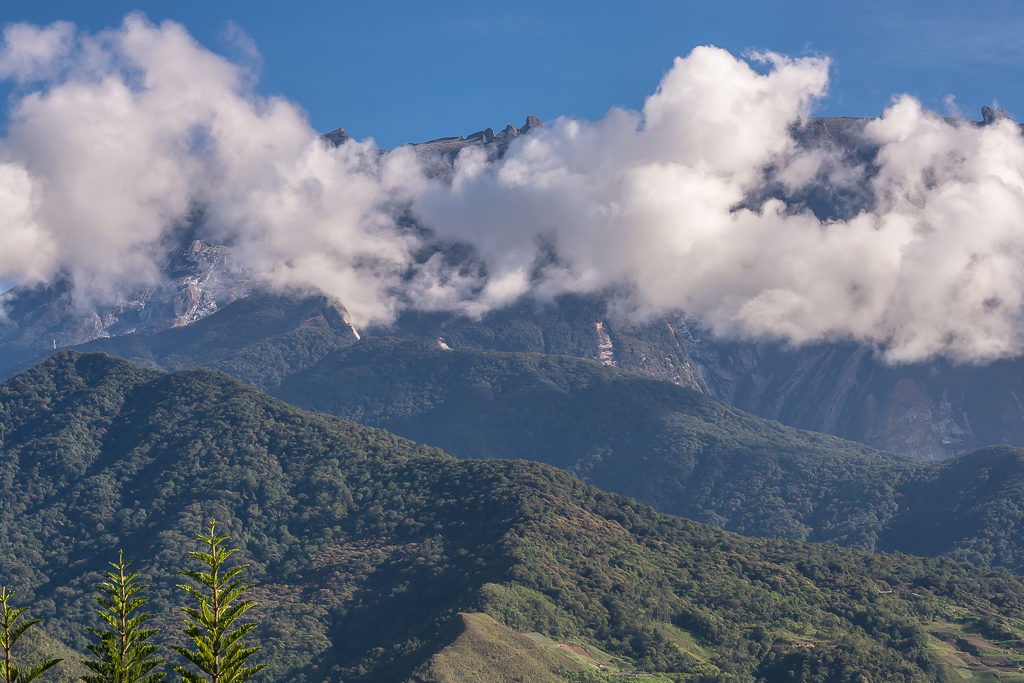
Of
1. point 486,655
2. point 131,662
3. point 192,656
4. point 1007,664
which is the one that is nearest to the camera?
point 192,656

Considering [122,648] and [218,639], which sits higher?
[218,639]

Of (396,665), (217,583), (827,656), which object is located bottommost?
(217,583)

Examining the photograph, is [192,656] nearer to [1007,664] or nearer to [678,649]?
[678,649]

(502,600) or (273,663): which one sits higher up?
(502,600)

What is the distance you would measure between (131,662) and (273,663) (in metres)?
118

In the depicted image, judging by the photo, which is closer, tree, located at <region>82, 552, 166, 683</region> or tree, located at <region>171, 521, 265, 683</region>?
tree, located at <region>171, 521, 265, 683</region>

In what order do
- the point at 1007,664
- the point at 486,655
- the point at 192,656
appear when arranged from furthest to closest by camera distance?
the point at 1007,664
the point at 486,655
the point at 192,656

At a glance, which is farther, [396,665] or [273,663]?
[273,663]

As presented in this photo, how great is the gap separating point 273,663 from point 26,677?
123 m

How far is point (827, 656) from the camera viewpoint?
186125mm

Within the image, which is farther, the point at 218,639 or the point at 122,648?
the point at 122,648

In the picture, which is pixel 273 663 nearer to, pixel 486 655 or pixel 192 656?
pixel 486 655

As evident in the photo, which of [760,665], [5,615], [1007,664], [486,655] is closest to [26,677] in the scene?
[5,615]

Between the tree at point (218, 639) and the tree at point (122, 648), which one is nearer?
the tree at point (218, 639)
